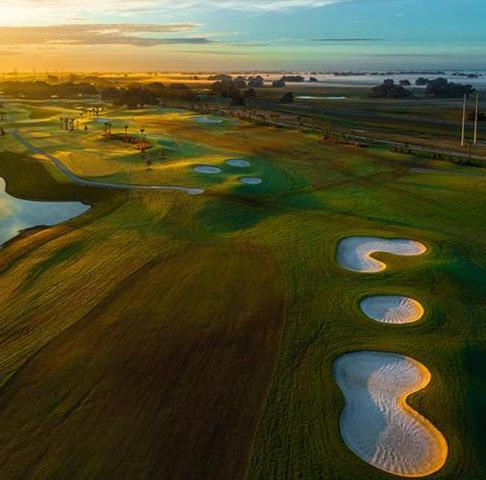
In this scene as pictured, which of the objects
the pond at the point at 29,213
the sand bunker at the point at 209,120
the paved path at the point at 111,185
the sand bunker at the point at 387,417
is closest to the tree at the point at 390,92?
the sand bunker at the point at 209,120

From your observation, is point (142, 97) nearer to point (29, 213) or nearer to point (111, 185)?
point (111, 185)

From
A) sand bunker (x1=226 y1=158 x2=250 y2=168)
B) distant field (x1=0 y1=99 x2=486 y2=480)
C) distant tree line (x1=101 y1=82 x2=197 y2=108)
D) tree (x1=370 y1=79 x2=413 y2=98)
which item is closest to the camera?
distant field (x1=0 y1=99 x2=486 y2=480)

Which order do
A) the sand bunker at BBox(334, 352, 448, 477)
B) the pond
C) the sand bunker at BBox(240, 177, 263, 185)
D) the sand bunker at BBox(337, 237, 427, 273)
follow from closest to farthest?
the sand bunker at BBox(334, 352, 448, 477)
the sand bunker at BBox(337, 237, 427, 273)
the pond
the sand bunker at BBox(240, 177, 263, 185)

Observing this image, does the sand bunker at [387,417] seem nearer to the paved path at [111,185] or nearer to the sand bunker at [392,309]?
the sand bunker at [392,309]

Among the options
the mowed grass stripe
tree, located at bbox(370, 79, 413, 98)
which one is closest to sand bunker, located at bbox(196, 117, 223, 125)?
the mowed grass stripe

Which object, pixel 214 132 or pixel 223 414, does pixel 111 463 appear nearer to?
pixel 223 414

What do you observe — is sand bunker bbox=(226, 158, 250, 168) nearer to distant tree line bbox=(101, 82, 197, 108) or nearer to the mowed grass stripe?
the mowed grass stripe

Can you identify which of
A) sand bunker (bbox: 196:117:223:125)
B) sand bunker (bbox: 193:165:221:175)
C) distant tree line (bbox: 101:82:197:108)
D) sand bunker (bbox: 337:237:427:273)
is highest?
distant tree line (bbox: 101:82:197:108)
